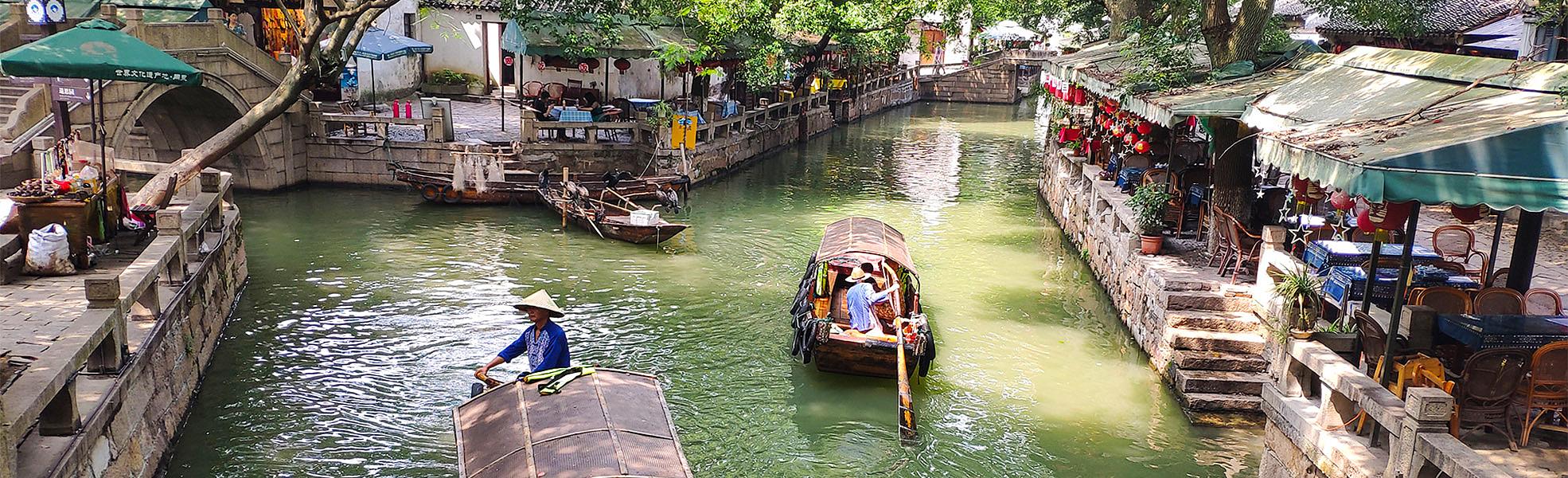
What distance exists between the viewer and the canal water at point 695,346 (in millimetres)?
10953

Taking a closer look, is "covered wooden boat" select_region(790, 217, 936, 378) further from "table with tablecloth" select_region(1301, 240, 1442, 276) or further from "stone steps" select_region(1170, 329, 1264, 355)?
"table with tablecloth" select_region(1301, 240, 1442, 276)

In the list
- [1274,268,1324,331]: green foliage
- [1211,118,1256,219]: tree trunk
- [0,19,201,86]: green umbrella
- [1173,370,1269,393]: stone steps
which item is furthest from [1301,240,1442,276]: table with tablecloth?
[0,19,201,86]: green umbrella

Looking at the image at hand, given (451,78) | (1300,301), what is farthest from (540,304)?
(451,78)

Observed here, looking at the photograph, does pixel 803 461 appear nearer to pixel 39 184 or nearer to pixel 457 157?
pixel 39 184

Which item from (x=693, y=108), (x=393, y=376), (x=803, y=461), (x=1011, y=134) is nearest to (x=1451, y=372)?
(x=803, y=461)

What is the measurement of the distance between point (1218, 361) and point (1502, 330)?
4128 millimetres

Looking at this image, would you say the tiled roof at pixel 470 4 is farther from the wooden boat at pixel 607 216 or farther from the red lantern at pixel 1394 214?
the red lantern at pixel 1394 214

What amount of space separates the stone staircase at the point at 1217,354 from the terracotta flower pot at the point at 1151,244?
1657mm

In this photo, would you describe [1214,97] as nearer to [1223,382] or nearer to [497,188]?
[1223,382]

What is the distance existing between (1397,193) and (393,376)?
10193 mm

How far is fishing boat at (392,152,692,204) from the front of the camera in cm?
2186

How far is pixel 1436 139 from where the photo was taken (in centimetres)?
743

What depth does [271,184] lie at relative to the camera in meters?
23.2

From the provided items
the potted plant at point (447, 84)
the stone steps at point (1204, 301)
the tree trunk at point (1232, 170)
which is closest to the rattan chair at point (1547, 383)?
the stone steps at point (1204, 301)
